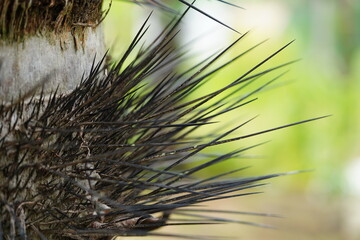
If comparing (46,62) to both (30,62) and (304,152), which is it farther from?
(304,152)

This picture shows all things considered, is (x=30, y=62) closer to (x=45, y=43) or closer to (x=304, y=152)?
(x=45, y=43)

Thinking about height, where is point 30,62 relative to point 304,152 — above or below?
below

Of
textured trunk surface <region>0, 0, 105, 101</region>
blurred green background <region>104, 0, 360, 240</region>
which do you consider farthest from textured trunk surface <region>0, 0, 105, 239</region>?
blurred green background <region>104, 0, 360, 240</region>

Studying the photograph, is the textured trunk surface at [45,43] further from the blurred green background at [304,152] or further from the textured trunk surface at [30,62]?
the blurred green background at [304,152]

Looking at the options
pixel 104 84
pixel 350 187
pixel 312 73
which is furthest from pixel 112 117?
pixel 312 73

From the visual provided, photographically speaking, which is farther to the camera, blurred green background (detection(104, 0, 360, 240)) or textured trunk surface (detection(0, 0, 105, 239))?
blurred green background (detection(104, 0, 360, 240))

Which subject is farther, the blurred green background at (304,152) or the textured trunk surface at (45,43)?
the blurred green background at (304,152)

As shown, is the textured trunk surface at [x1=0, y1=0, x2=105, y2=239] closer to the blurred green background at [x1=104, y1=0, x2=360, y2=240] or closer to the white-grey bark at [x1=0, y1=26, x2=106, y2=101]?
the white-grey bark at [x1=0, y1=26, x2=106, y2=101]

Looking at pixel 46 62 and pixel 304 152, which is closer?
pixel 46 62

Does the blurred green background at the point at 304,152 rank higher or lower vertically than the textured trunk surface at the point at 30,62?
higher

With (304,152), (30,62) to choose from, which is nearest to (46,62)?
(30,62)

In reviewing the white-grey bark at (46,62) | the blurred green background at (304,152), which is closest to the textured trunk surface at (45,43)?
the white-grey bark at (46,62)
